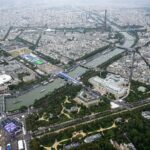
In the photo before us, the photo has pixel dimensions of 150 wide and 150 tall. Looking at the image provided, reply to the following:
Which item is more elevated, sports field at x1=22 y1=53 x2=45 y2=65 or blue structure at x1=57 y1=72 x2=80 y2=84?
blue structure at x1=57 y1=72 x2=80 y2=84

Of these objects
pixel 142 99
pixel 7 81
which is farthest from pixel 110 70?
pixel 7 81

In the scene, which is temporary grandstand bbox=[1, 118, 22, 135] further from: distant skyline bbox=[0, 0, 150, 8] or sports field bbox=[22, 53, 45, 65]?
distant skyline bbox=[0, 0, 150, 8]

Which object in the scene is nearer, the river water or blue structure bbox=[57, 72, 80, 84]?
the river water

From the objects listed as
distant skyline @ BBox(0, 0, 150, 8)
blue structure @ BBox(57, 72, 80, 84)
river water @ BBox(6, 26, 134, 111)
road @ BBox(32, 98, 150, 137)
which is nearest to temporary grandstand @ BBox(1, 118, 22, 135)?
road @ BBox(32, 98, 150, 137)

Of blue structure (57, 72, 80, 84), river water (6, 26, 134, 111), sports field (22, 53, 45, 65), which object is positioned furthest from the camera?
sports field (22, 53, 45, 65)

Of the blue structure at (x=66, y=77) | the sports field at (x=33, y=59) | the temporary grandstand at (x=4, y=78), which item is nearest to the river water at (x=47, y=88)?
the blue structure at (x=66, y=77)

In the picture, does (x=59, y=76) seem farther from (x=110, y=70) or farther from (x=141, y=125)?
(x=141, y=125)

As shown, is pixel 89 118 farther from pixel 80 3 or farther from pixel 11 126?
pixel 80 3

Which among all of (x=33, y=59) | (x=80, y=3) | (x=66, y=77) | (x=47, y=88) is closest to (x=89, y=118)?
(x=47, y=88)

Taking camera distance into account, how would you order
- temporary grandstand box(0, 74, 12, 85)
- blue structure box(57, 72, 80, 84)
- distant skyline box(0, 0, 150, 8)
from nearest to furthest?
temporary grandstand box(0, 74, 12, 85) < blue structure box(57, 72, 80, 84) < distant skyline box(0, 0, 150, 8)

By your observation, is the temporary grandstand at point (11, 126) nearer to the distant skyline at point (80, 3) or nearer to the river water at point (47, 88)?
the river water at point (47, 88)

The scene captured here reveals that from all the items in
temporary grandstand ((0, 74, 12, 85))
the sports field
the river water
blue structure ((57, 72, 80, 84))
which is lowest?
the river water
